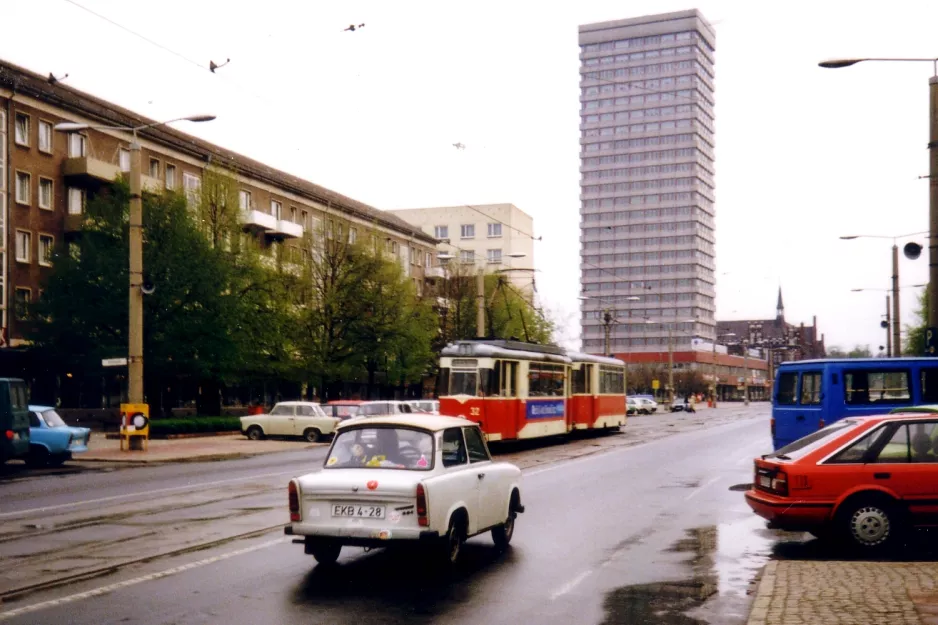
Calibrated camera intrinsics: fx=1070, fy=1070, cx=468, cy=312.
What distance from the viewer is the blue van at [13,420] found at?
82.1 feet

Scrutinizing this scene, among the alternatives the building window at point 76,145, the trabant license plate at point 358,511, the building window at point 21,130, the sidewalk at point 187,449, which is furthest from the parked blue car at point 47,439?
the building window at point 76,145

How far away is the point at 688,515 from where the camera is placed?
51.0 ft

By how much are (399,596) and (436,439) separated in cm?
188

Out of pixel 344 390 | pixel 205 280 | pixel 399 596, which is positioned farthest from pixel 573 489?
pixel 344 390

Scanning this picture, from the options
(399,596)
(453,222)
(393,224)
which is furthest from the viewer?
(453,222)

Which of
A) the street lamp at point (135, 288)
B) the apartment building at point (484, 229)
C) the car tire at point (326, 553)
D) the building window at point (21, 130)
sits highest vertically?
the apartment building at point (484, 229)

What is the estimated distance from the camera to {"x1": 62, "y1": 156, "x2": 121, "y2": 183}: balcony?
49625 mm

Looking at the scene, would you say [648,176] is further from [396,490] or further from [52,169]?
[396,490]

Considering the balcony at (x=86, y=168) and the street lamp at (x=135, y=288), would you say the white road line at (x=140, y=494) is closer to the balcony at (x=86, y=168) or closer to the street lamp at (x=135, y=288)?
the street lamp at (x=135, y=288)

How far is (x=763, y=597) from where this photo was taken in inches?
342

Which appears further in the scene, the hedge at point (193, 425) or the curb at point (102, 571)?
the hedge at point (193, 425)

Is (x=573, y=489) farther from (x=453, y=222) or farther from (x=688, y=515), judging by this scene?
(x=453, y=222)

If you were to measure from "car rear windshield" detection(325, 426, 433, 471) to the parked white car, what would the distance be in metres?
30.2

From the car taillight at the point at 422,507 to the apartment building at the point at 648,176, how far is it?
15058 centimetres
